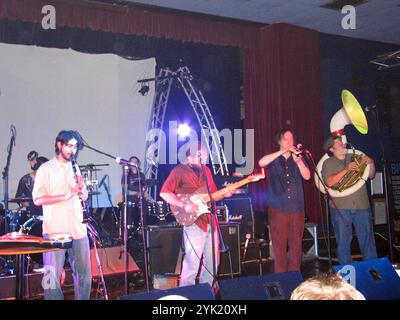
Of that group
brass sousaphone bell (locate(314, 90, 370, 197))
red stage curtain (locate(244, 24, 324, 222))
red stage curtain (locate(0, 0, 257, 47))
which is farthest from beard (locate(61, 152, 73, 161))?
red stage curtain (locate(244, 24, 324, 222))

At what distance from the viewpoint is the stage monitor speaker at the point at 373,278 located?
113 inches

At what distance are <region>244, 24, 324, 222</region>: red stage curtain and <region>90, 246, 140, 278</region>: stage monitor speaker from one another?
327 cm

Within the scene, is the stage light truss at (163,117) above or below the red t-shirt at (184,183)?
above

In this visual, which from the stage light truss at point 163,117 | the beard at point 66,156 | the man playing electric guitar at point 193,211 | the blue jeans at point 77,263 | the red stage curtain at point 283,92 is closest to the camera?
the blue jeans at point 77,263

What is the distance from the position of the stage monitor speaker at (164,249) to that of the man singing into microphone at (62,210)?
6.27ft

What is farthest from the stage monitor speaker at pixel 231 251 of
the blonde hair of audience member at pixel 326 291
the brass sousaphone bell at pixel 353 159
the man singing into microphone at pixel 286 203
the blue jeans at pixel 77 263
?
the blonde hair of audience member at pixel 326 291

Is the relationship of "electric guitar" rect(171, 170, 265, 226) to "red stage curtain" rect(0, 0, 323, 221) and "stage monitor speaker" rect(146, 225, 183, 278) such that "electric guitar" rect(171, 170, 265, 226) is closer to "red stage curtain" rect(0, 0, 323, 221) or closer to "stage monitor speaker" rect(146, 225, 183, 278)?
"stage monitor speaker" rect(146, 225, 183, 278)

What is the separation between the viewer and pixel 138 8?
295 inches

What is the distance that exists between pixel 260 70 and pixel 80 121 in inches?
139

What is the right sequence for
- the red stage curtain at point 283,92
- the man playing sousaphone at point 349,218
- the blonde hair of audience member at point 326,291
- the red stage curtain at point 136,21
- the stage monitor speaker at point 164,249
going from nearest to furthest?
Answer: the blonde hair of audience member at point 326,291 → the man playing sousaphone at point 349,218 → the stage monitor speaker at point 164,249 → the red stage curtain at point 136,21 → the red stage curtain at point 283,92

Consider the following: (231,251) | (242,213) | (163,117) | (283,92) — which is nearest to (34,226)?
(231,251)

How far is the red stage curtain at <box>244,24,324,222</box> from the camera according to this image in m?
8.59

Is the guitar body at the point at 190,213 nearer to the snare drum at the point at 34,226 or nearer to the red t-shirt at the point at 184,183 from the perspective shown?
the red t-shirt at the point at 184,183

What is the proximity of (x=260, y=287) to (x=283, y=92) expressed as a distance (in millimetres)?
6348
